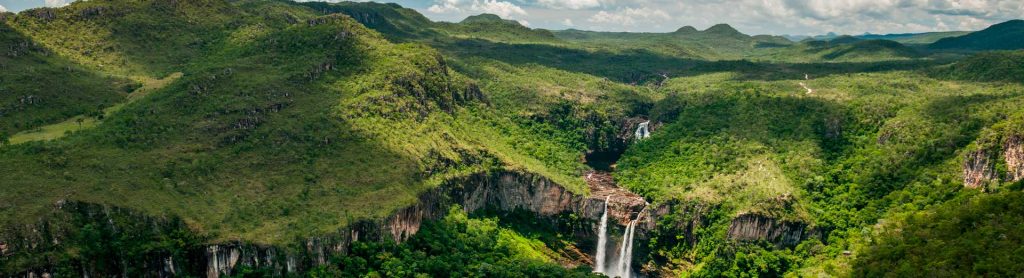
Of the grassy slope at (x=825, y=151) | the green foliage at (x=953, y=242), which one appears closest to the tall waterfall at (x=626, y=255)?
the grassy slope at (x=825, y=151)

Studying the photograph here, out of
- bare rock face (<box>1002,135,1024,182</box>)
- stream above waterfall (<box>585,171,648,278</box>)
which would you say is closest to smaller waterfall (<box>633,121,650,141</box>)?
stream above waterfall (<box>585,171,648,278</box>)

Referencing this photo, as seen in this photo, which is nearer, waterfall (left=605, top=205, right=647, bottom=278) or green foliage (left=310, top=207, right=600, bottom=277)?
green foliage (left=310, top=207, right=600, bottom=277)

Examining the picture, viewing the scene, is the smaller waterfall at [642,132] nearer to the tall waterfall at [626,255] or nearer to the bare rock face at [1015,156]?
the tall waterfall at [626,255]

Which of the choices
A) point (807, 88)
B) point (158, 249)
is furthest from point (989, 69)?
point (158, 249)

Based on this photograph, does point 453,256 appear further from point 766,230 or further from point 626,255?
point 766,230

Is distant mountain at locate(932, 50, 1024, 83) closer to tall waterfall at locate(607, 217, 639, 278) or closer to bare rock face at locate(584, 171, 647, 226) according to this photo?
bare rock face at locate(584, 171, 647, 226)

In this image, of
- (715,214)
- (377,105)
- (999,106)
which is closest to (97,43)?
(377,105)
